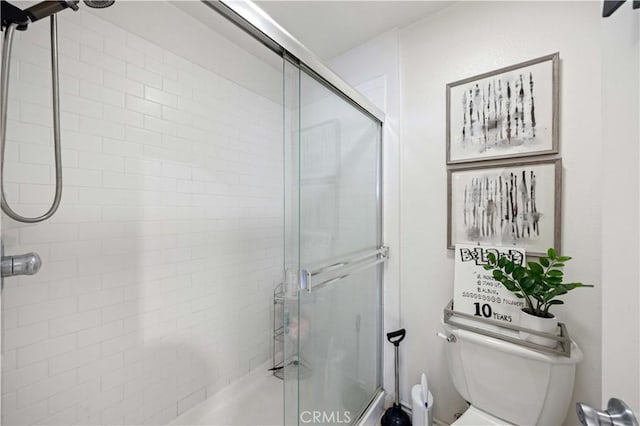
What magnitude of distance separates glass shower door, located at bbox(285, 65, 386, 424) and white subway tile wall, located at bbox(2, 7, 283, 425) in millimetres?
878

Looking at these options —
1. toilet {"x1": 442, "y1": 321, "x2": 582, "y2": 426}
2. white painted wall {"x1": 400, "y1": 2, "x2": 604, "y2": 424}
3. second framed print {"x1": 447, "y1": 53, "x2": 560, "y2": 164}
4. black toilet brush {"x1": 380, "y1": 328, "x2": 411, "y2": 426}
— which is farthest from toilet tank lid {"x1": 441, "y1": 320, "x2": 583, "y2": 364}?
second framed print {"x1": 447, "y1": 53, "x2": 560, "y2": 164}

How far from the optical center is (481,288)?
1.19m

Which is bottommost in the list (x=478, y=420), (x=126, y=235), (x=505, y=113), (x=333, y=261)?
(x=478, y=420)

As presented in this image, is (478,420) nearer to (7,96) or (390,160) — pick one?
(390,160)

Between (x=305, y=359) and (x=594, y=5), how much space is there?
178 centimetres

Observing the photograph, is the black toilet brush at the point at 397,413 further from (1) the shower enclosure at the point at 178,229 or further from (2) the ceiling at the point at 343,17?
(2) the ceiling at the point at 343,17

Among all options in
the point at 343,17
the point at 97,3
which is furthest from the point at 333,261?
the point at 343,17

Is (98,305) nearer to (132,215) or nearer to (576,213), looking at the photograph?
(132,215)

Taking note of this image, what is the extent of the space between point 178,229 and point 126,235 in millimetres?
256

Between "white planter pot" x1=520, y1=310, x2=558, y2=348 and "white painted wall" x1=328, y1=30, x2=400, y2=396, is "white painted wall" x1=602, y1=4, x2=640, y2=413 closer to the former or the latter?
"white planter pot" x1=520, y1=310, x2=558, y2=348

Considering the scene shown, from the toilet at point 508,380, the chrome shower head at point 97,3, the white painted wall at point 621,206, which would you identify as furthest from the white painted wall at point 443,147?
the chrome shower head at point 97,3

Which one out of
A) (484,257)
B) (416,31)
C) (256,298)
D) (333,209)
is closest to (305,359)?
(333,209)

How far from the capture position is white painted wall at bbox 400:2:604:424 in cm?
107

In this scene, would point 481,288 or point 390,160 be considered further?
point 390,160
